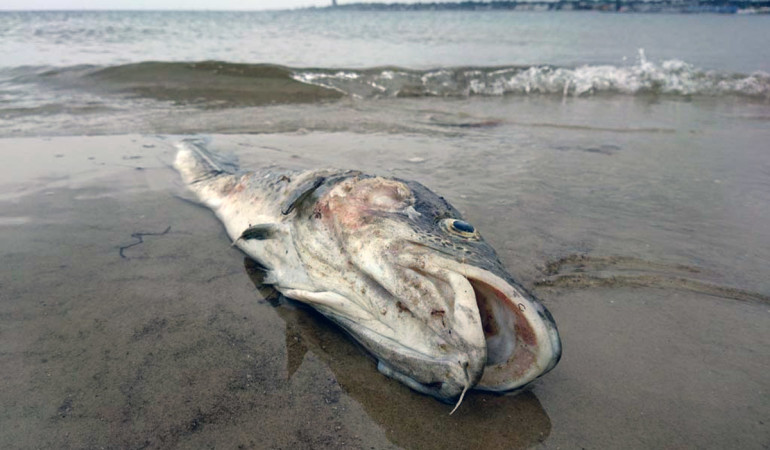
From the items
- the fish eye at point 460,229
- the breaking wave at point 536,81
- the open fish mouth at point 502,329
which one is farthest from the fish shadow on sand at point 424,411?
the breaking wave at point 536,81

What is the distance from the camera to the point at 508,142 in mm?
6785

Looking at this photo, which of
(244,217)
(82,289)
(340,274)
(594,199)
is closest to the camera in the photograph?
(340,274)

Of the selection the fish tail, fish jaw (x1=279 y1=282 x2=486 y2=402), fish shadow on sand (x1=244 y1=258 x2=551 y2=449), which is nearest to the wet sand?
fish shadow on sand (x1=244 y1=258 x2=551 y2=449)

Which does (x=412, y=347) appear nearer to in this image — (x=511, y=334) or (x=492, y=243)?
(x=511, y=334)

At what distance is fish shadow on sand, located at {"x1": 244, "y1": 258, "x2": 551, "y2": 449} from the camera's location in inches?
77.4

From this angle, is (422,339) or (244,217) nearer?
(422,339)

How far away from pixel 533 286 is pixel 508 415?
116cm

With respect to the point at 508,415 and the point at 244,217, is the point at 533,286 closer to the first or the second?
the point at 508,415

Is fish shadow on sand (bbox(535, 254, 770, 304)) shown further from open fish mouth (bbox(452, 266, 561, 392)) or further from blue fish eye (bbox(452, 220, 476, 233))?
open fish mouth (bbox(452, 266, 561, 392))

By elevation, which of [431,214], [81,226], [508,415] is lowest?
[508,415]

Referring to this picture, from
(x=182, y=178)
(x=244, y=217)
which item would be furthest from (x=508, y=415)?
(x=182, y=178)

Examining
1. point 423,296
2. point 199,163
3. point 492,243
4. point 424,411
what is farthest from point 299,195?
point 199,163

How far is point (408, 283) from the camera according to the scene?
2111 mm

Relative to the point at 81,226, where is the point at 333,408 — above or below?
below
